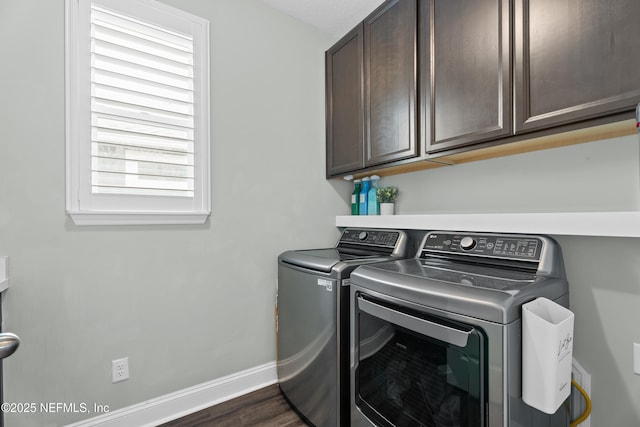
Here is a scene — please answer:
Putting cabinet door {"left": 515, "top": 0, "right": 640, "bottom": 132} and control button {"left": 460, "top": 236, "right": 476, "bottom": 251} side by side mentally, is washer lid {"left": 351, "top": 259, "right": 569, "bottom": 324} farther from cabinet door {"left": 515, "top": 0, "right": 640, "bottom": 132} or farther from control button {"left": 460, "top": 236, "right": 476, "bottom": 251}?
cabinet door {"left": 515, "top": 0, "right": 640, "bottom": 132}

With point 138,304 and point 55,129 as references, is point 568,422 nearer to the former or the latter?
point 138,304

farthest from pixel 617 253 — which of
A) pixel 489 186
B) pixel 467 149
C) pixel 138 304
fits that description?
pixel 138 304

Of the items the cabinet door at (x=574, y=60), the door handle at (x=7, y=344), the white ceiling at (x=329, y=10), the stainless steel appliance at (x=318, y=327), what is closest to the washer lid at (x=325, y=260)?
the stainless steel appliance at (x=318, y=327)

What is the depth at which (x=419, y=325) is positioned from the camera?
1.10 meters

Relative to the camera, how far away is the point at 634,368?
1184 mm

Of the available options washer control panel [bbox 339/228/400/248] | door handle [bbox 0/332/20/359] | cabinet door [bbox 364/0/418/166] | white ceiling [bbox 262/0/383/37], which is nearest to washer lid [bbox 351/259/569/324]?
washer control panel [bbox 339/228/400/248]

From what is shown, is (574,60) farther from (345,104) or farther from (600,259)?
(345,104)

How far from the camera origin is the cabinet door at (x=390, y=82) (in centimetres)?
169

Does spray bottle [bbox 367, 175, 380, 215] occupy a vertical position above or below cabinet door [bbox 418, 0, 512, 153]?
below

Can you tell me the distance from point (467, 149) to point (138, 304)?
6.04 ft

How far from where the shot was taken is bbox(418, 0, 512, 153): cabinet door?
1.31 metres

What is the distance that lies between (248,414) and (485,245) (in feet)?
5.07

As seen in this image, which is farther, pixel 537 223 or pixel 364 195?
pixel 364 195

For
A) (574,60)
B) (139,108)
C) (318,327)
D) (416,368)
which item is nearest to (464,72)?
(574,60)
